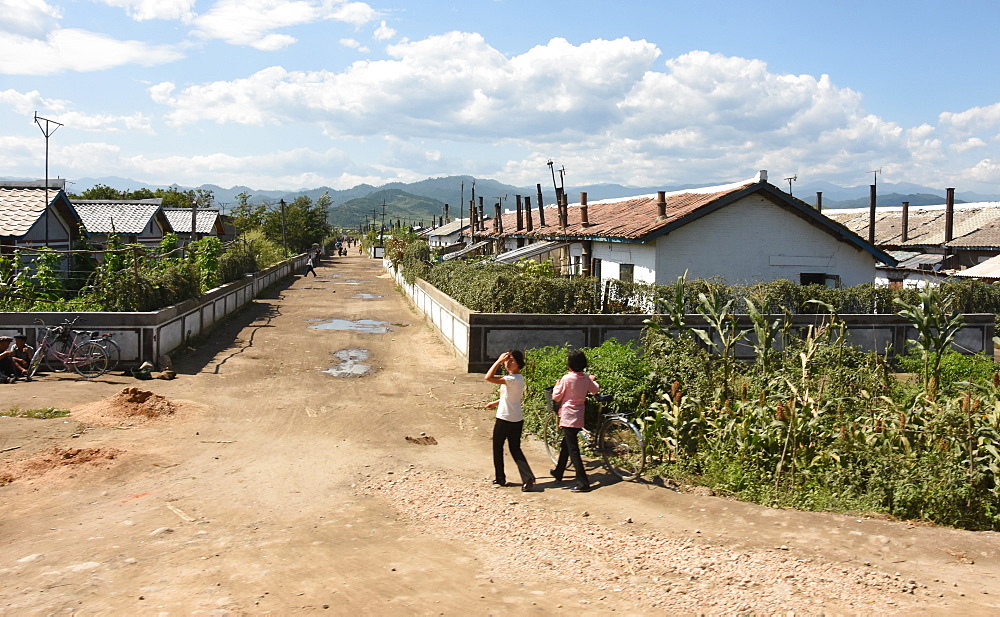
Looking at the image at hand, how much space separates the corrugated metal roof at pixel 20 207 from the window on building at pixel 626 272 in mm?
17617

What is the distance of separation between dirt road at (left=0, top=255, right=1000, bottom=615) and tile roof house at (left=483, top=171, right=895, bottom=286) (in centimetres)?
940

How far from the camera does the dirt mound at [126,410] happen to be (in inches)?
428

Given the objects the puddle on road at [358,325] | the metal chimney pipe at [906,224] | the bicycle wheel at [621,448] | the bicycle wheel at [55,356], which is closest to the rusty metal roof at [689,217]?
the puddle on road at [358,325]

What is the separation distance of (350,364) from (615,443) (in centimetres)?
872

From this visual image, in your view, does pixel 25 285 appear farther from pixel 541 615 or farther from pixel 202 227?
pixel 202 227

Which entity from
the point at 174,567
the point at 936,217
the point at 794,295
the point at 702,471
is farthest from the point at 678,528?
the point at 936,217

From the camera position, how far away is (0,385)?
511 inches

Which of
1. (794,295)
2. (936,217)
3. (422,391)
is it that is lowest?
(422,391)

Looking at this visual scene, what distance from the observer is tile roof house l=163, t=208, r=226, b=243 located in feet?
156

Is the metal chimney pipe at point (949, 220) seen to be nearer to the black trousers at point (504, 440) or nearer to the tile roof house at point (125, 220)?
the black trousers at point (504, 440)

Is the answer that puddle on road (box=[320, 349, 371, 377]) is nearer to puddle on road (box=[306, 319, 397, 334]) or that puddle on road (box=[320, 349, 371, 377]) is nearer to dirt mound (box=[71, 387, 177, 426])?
puddle on road (box=[306, 319, 397, 334])

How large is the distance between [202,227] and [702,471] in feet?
152

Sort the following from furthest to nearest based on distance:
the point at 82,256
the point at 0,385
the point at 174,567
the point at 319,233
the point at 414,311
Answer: the point at 319,233, the point at 414,311, the point at 82,256, the point at 0,385, the point at 174,567

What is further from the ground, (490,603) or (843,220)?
(843,220)
